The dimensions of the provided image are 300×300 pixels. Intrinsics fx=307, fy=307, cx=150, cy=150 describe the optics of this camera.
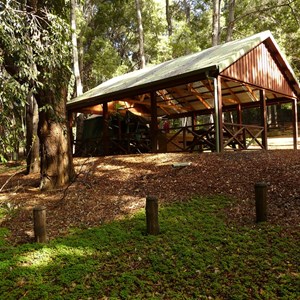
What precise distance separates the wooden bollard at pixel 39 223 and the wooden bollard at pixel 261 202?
3.58 m

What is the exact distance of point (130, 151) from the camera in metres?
15.4

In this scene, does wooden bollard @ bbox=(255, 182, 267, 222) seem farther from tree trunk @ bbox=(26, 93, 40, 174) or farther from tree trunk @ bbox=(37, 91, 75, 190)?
tree trunk @ bbox=(26, 93, 40, 174)

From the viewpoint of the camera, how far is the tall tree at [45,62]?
212 inches

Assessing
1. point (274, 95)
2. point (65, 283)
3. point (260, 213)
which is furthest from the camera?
point (274, 95)

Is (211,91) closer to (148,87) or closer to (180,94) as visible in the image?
(180,94)

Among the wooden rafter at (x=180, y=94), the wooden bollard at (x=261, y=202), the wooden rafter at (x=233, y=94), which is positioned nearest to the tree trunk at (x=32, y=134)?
the wooden rafter at (x=180, y=94)

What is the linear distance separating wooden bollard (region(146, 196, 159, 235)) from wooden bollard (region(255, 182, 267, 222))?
5.66 ft

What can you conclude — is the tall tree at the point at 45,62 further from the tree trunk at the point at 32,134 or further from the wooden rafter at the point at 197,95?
the wooden rafter at the point at 197,95

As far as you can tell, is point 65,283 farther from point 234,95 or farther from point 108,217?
point 234,95

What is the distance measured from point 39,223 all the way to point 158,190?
10.4ft

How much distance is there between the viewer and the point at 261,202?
5203mm

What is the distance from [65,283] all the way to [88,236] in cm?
133

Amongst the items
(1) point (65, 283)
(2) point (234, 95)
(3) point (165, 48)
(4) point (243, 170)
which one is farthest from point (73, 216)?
(3) point (165, 48)

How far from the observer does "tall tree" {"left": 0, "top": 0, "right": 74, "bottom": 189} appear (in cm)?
539
